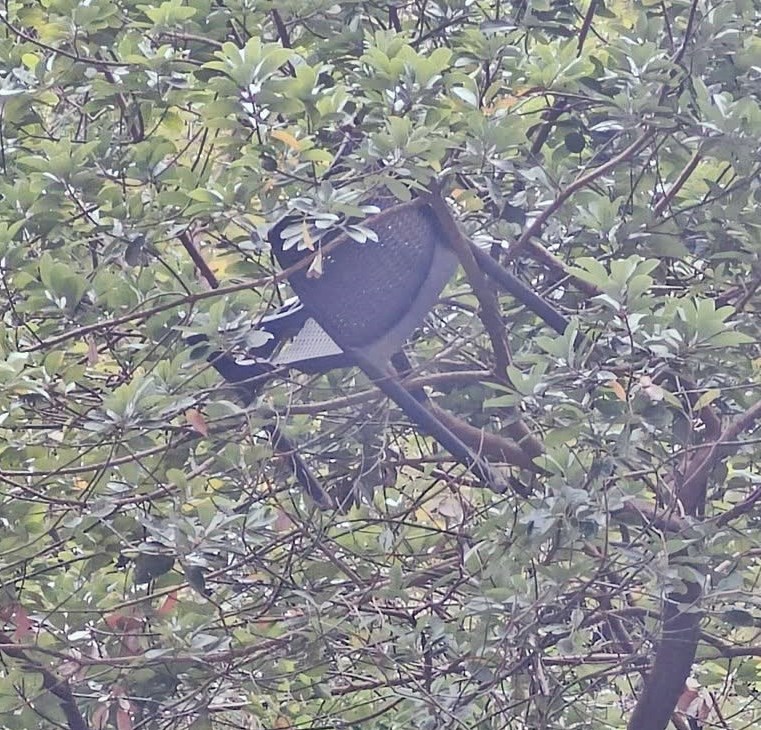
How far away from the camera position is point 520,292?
207 centimetres

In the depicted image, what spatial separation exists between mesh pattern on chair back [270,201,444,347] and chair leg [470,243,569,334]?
15 cm

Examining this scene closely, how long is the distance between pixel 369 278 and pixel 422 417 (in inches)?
11.2

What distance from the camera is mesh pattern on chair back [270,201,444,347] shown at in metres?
1.81

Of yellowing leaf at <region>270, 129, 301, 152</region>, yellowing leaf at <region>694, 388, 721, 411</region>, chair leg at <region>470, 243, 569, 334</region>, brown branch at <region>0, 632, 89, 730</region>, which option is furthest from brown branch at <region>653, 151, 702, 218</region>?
brown branch at <region>0, 632, 89, 730</region>

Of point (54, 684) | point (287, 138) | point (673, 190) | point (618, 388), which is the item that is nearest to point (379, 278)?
point (287, 138)

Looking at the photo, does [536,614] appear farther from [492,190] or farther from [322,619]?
[492,190]

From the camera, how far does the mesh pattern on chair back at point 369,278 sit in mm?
1812

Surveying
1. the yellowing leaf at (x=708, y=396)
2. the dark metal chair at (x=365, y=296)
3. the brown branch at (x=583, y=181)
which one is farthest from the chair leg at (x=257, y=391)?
the yellowing leaf at (x=708, y=396)

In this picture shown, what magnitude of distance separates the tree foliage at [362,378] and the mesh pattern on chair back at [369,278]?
0.08m

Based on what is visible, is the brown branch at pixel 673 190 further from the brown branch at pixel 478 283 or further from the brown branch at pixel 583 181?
the brown branch at pixel 478 283

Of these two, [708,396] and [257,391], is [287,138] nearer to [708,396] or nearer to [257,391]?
[257,391]

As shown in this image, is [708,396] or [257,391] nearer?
[708,396]

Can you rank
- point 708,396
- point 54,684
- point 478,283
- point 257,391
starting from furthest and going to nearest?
point 54,684 → point 257,391 → point 478,283 → point 708,396

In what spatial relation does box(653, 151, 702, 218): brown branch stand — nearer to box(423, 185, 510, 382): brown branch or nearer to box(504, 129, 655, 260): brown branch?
box(504, 129, 655, 260): brown branch
